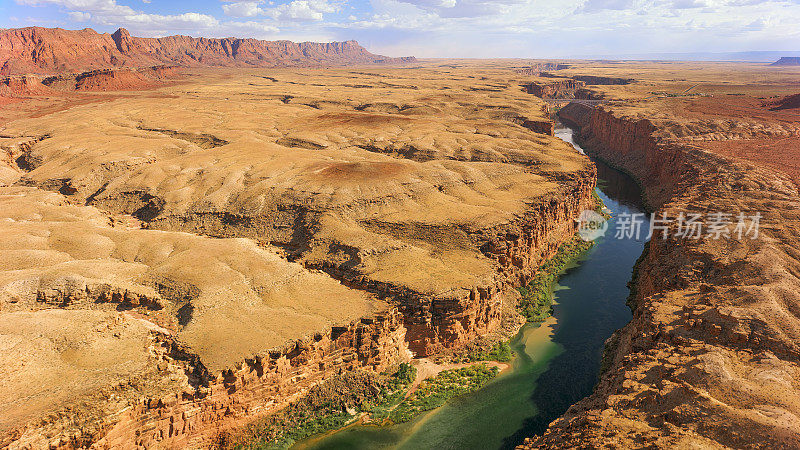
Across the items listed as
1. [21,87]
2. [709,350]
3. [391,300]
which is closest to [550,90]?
[391,300]

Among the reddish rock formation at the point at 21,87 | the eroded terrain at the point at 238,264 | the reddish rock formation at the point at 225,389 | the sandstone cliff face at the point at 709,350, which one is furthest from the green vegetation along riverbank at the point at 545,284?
the reddish rock formation at the point at 21,87

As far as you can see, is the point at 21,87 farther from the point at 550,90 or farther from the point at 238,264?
the point at 550,90

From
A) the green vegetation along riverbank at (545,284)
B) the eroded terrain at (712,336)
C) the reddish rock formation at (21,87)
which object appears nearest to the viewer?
the eroded terrain at (712,336)

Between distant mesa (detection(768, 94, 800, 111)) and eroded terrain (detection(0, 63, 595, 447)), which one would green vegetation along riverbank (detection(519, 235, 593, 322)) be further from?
distant mesa (detection(768, 94, 800, 111))

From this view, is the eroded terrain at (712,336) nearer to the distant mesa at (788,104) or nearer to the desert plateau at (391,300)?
the desert plateau at (391,300)

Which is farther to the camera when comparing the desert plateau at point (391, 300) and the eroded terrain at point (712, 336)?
the desert plateau at point (391, 300)

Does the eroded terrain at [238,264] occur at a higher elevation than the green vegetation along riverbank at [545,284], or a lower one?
higher

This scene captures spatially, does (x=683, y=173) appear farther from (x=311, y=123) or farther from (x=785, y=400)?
(x=311, y=123)

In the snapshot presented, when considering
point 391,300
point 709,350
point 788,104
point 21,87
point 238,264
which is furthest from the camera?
point 21,87
